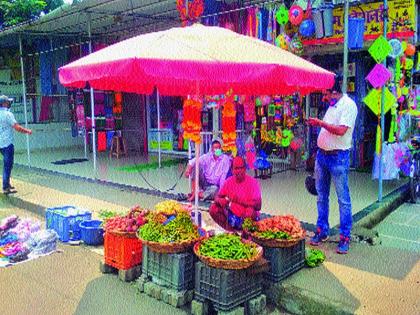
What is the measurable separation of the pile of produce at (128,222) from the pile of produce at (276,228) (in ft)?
3.87

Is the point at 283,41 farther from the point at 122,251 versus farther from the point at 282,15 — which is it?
the point at 122,251

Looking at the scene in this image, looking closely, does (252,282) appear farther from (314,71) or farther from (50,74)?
(50,74)

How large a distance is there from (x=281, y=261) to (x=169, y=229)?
1191 millimetres

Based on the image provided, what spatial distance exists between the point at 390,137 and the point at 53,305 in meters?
6.39

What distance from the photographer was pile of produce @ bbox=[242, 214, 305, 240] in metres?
4.47

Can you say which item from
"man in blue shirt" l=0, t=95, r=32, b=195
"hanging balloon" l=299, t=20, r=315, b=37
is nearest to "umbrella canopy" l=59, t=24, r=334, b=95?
"hanging balloon" l=299, t=20, r=315, b=37

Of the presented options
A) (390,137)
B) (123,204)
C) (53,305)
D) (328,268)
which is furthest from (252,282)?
(390,137)

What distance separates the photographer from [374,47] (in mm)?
6648

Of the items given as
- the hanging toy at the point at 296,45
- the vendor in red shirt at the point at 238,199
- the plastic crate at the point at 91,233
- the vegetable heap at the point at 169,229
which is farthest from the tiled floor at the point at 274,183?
the hanging toy at the point at 296,45

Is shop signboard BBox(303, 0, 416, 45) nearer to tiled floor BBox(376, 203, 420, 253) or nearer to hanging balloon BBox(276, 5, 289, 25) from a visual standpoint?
hanging balloon BBox(276, 5, 289, 25)

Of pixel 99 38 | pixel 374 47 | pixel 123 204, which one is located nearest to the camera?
pixel 374 47

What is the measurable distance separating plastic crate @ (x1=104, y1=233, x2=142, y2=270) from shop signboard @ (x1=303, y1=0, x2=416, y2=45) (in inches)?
240

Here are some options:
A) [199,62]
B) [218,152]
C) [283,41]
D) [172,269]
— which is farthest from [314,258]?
[283,41]

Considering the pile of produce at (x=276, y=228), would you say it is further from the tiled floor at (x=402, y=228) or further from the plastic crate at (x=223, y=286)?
the tiled floor at (x=402, y=228)
